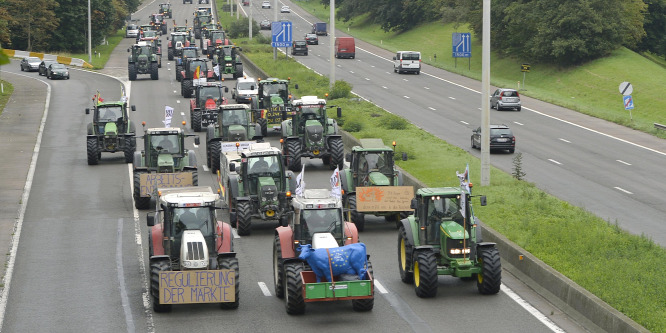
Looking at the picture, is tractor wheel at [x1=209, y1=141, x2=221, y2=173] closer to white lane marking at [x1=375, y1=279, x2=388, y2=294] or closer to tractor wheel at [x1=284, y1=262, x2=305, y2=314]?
white lane marking at [x1=375, y1=279, x2=388, y2=294]

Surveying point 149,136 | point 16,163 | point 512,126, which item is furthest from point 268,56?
point 149,136

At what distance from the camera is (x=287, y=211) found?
29016 mm

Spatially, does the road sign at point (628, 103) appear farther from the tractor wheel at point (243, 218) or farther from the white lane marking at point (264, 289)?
the white lane marking at point (264, 289)

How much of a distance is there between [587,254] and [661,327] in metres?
6.35

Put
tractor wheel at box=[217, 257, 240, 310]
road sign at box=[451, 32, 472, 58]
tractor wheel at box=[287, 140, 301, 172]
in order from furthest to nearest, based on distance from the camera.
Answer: road sign at box=[451, 32, 472, 58], tractor wheel at box=[287, 140, 301, 172], tractor wheel at box=[217, 257, 240, 310]

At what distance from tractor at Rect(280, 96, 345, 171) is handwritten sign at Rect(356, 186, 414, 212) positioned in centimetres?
1048

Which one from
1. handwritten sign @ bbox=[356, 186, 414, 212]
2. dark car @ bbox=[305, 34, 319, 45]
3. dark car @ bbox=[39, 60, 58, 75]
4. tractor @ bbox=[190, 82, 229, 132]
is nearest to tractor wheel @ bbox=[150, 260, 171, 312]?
handwritten sign @ bbox=[356, 186, 414, 212]

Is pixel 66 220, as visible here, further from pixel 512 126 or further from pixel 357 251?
pixel 512 126

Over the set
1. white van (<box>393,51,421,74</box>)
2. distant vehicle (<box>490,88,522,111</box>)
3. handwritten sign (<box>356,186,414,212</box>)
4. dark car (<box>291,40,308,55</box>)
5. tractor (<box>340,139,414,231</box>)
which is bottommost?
handwritten sign (<box>356,186,414,212</box>)

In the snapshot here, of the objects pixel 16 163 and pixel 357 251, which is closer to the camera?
pixel 357 251

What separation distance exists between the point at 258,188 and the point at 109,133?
49.6 feet

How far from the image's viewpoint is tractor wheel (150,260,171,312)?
20.6 metres

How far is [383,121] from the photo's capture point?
5366 cm

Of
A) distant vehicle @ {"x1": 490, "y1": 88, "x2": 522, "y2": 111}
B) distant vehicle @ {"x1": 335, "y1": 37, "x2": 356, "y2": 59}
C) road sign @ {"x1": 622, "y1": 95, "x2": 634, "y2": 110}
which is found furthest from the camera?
distant vehicle @ {"x1": 335, "y1": 37, "x2": 356, "y2": 59}
